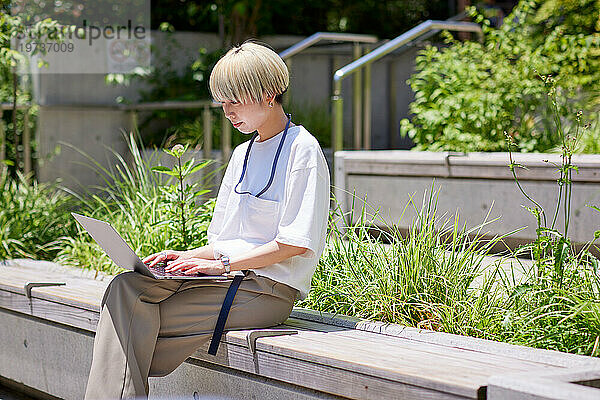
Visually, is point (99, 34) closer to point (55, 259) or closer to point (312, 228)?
point (55, 259)

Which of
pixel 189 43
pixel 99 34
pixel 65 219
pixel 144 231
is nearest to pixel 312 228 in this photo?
pixel 144 231

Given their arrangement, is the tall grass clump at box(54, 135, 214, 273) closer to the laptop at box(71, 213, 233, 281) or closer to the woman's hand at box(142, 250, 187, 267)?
the woman's hand at box(142, 250, 187, 267)

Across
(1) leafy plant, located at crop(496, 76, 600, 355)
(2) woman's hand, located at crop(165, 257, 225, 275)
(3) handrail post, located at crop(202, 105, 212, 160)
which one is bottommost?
(1) leafy plant, located at crop(496, 76, 600, 355)

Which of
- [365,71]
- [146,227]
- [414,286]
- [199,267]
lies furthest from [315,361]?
[365,71]

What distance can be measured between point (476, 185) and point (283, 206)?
196 cm

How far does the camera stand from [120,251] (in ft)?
9.12

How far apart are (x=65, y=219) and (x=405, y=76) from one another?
4.13 m

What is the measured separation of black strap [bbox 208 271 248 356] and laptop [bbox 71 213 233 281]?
30 mm

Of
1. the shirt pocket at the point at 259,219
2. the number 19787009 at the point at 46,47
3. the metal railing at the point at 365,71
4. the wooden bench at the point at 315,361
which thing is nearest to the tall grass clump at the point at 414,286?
the wooden bench at the point at 315,361

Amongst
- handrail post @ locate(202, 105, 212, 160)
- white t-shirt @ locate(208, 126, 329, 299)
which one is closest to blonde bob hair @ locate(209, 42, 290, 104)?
white t-shirt @ locate(208, 126, 329, 299)

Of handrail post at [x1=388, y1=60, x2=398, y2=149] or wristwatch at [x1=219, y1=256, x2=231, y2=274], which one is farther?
handrail post at [x1=388, y1=60, x2=398, y2=149]

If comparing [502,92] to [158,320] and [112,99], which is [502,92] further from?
[112,99]

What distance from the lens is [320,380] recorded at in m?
2.62

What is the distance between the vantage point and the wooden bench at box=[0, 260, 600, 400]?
2.28 m
